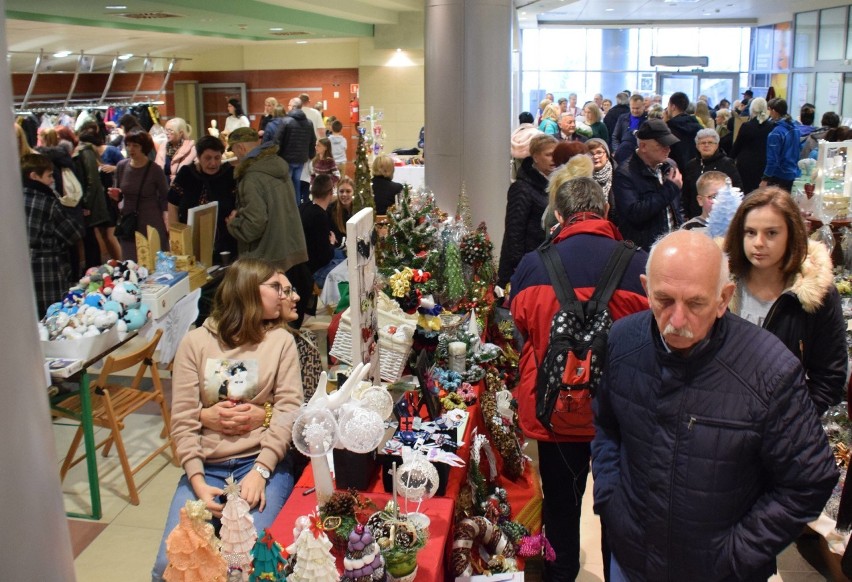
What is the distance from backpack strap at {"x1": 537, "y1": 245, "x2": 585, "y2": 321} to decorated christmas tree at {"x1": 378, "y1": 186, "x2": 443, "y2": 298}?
100 centimetres

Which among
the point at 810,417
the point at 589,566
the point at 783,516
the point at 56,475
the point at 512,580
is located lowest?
the point at 589,566

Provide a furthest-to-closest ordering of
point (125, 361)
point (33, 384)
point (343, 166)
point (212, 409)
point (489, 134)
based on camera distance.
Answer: point (343, 166) < point (489, 134) < point (125, 361) < point (212, 409) < point (33, 384)

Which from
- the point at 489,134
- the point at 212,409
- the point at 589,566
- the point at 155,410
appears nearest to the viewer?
the point at 212,409

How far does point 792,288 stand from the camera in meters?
2.74

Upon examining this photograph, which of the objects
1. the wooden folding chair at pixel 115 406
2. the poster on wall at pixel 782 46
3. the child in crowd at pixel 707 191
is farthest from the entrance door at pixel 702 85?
the wooden folding chair at pixel 115 406

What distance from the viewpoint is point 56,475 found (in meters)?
1.29

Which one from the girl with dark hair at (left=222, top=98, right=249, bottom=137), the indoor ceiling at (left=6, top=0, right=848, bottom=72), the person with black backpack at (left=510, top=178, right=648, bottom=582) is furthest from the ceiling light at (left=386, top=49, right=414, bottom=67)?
the person with black backpack at (left=510, top=178, right=648, bottom=582)

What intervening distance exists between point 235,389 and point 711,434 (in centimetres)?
176

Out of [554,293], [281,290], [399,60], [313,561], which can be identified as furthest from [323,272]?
[399,60]

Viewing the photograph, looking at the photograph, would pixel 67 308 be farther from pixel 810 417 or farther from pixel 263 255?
pixel 810 417

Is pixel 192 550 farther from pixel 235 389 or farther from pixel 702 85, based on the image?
pixel 702 85

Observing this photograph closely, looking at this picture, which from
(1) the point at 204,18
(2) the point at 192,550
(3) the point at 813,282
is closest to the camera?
(2) the point at 192,550

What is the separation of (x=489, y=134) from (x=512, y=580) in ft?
14.9

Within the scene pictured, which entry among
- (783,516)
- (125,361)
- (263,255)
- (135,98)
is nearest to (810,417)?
(783,516)
